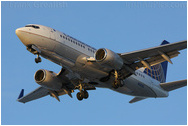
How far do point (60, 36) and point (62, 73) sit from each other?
6.58m

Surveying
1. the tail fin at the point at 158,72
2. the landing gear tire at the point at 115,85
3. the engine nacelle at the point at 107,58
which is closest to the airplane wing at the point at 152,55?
the engine nacelle at the point at 107,58

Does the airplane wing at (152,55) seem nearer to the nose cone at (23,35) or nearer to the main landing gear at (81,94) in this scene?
the main landing gear at (81,94)

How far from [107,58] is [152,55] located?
5237mm

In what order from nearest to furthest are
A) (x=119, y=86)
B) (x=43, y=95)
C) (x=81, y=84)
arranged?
(x=119, y=86) → (x=81, y=84) → (x=43, y=95)

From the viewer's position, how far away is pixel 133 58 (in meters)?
41.1

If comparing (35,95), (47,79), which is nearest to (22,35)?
(47,79)

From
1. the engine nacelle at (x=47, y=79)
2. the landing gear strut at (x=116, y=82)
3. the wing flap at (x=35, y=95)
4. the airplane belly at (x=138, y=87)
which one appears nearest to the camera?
the landing gear strut at (x=116, y=82)

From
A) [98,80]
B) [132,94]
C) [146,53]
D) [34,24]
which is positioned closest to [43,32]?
[34,24]

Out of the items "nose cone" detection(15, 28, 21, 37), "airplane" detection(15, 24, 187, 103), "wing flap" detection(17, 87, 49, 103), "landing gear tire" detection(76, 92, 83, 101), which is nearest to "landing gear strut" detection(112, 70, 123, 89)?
"airplane" detection(15, 24, 187, 103)

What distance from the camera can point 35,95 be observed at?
170 ft

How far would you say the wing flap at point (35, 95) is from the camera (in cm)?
5062

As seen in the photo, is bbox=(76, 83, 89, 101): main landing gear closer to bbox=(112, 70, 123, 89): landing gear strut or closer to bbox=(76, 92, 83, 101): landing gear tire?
bbox=(76, 92, 83, 101): landing gear tire

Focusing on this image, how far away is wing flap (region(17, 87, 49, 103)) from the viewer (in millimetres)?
50625

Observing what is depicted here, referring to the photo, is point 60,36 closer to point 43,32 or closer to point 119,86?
point 43,32
